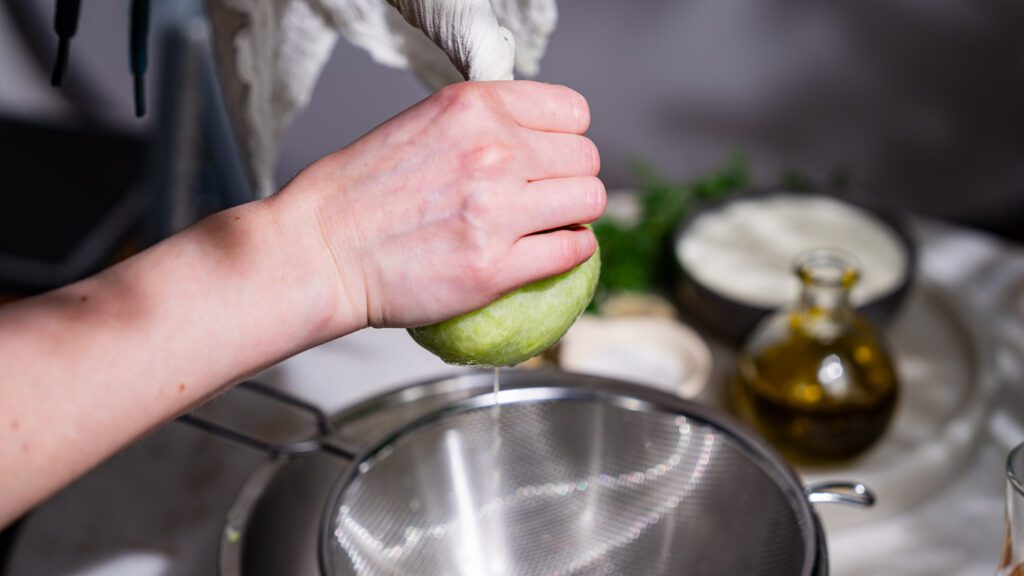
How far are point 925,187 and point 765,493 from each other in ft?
5.05

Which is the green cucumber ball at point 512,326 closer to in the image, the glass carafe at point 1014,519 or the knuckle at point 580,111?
the knuckle at point 580,111

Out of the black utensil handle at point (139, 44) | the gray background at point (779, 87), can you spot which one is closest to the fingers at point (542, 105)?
the black utensil handle at point (139, 44)

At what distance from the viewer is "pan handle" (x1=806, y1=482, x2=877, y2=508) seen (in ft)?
2.45

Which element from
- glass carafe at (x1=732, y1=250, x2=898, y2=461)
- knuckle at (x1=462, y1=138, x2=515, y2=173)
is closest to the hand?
knuckle at (x1=462, y1=138, x2=515, y2=173)

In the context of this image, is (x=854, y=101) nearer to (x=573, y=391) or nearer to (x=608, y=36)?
(x=608, y=36)

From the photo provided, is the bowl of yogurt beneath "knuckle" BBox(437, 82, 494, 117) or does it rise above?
beneath

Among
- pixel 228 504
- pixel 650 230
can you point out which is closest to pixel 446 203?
pixel 228 504

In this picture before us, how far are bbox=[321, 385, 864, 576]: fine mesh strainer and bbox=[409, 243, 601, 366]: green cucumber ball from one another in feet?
0.74

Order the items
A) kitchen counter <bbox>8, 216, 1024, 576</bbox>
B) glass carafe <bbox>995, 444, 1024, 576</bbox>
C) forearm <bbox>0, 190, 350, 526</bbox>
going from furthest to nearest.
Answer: kitchen counter <bbox>8, 216, 1024, 576</bbox> → glass carafe <bbox>995, 444, 1024, 576</bbox> → forearm <bbox>0, 190, 350, 526</bbox>

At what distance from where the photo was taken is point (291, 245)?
0.55 m

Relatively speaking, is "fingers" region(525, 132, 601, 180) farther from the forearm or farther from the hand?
the forearm

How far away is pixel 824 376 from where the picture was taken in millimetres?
941

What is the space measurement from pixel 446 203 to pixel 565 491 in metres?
0.43

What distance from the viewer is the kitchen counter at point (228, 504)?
876 mm
